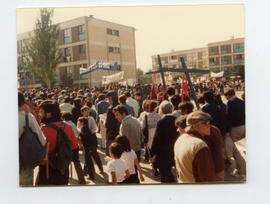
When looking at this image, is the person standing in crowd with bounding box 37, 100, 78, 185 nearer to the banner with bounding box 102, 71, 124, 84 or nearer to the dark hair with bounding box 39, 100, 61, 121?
the dark hair with bounding box 39, 100, 61, 121

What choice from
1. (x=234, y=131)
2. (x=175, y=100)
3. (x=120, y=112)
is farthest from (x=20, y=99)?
(x=234, y=131)

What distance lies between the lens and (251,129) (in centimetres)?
425

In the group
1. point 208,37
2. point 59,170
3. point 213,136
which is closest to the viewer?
point 213,136

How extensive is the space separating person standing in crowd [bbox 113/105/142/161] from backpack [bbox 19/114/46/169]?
1.22m

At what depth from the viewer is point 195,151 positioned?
2926 millimetres

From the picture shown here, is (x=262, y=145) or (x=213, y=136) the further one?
(x=262, y=145)

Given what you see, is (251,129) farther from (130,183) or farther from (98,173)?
(98,173)

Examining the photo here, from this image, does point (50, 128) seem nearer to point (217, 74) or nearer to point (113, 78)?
point (113, 78)

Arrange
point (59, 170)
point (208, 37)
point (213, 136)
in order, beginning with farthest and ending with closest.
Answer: point (208, 37) → point (59, 170) → point (213, 136)

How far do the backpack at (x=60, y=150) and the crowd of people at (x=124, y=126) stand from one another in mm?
28

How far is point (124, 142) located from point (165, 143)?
60cm

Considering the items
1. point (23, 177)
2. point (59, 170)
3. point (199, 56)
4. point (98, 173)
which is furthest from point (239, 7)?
point (23, 177)

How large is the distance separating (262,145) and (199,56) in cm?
167

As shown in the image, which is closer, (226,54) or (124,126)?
(226,54)
